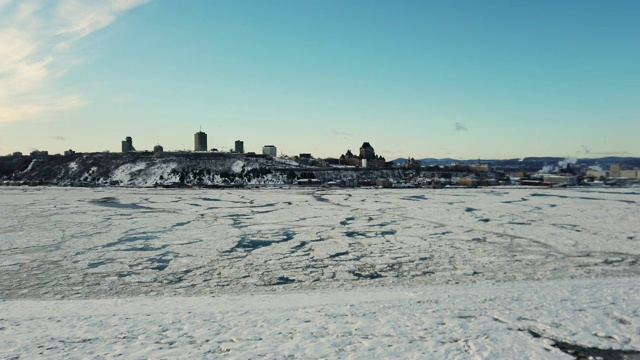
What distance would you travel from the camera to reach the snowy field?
909 centimetres

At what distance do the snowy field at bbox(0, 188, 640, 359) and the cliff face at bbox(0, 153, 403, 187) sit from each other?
223 ft

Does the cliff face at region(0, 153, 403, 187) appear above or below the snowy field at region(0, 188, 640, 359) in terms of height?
above

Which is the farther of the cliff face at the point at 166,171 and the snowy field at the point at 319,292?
the cliff face at the point at 166,171

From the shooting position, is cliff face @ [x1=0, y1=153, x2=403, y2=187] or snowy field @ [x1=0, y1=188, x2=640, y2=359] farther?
cliff face @ [x1=0, y1=153, x2=403, y2=187]

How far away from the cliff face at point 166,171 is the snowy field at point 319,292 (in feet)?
223

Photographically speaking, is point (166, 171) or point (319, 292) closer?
point (319, 292)

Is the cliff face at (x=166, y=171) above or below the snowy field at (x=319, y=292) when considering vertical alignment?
above

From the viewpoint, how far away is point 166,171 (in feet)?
317

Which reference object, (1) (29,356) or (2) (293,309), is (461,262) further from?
(1) (29,356)

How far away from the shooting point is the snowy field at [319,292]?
9.09 metres

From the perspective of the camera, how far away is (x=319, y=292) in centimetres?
1256

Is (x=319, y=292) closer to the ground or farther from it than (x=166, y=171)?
closer to the ground

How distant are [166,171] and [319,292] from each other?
9158 cm

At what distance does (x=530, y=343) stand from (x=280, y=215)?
75.0 ft
